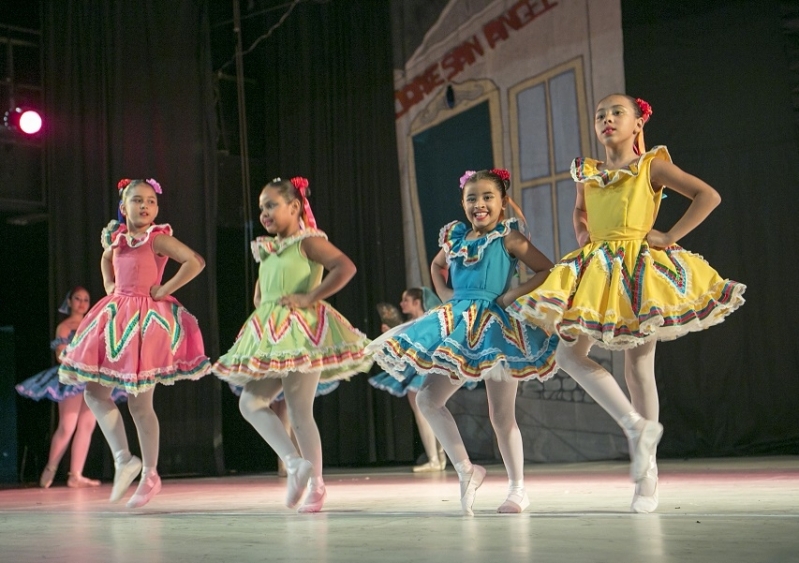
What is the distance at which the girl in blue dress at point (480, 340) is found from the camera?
11.4 ft

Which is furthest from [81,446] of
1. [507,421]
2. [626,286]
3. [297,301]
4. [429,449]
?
[626,286]

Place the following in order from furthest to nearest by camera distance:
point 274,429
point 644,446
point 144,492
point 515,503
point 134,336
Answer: point 134,336, point 144,492, point 274,429, point 515,503, point 644,446

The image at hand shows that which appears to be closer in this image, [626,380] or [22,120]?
[626,380]

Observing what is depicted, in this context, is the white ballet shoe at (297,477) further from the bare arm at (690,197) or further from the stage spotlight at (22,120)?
the stage spotlight at (22,120)

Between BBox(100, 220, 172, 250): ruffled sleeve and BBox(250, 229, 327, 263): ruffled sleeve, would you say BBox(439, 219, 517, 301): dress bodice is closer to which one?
BBox(250, 229, 327, 263): ruffled sleeve

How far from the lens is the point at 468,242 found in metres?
3.72

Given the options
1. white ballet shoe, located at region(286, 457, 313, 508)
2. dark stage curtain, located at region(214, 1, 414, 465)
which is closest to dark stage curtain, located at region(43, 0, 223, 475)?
dark stage curtain, located at region(214, 1, 414, 465)

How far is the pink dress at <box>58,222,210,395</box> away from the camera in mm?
4430

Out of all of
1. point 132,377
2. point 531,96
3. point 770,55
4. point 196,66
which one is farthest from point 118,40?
point 770,55

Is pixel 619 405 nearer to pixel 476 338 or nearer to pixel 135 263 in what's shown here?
pixel 476 338

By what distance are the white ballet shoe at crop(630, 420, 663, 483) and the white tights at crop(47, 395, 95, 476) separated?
4.50 m

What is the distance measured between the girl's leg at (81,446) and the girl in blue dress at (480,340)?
12.6 ft

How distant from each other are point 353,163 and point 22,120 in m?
2.32

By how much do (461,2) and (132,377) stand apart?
405cm
